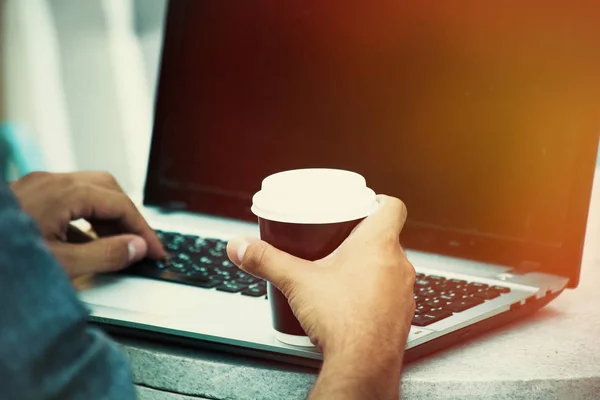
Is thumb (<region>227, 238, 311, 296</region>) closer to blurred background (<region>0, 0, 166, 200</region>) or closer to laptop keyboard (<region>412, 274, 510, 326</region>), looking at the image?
laptop keyboard (<region>412, 274, 510, 326</region>)

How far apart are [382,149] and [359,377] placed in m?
0.42

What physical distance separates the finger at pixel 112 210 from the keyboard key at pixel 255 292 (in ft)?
0.54

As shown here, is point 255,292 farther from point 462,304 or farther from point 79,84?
point 79,84

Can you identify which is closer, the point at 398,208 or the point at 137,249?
the point at 398,208

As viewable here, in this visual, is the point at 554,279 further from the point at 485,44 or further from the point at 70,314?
the point at 70,314

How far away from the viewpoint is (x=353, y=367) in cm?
51

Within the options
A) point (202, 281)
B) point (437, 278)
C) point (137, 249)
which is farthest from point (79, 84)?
point (437, 278)

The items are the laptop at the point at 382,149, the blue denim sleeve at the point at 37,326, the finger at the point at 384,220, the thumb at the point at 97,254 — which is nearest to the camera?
the blue denim sleeve at the point at 37,326

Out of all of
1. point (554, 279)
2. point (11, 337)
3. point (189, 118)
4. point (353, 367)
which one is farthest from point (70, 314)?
point (189, 118)

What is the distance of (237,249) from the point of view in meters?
0.58

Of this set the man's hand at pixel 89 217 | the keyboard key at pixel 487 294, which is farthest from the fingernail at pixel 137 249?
the keyboard key at pixel 487 294

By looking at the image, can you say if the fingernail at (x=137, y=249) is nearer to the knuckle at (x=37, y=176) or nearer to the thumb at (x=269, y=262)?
the knuckle at (x=37, y=176)

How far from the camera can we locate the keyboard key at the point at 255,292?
71 cm

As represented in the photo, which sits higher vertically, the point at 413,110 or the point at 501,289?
the point at 413,110
